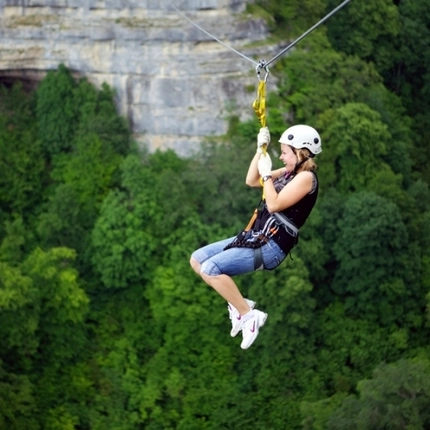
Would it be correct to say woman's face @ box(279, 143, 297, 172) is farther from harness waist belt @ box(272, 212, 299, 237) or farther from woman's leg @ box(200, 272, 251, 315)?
woman's leg @ box(200, 272, 251, 315)

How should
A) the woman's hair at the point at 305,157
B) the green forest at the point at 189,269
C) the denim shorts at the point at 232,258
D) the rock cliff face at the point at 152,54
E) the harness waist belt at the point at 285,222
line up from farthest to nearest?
the rock cliff face at the point at 152,54
the green forest at the point at 189,269
the harness waist belt at the point at 285,222
the denim shorts at the point at 232,258
the woman's hair at the point at 305,157

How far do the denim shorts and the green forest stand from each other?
19068mm

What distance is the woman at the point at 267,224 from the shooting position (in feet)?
39.1

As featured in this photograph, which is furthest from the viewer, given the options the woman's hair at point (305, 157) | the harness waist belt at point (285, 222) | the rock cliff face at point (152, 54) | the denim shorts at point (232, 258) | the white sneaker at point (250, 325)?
the rock cliff face at point (152, 54)

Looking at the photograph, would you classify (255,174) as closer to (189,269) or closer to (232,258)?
(232,258)

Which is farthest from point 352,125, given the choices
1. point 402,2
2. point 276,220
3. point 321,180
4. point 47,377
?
point 276,220

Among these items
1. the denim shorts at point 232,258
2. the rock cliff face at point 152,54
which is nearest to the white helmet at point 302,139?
the denim shorts at point 232,258

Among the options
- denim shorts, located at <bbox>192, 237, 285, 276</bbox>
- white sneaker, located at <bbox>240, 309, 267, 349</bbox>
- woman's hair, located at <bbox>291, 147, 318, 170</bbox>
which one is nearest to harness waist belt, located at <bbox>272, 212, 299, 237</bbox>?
denim shorts, located at <bbox>192, 237, 285, 276</bbox>

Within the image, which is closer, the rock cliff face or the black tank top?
the black tank top

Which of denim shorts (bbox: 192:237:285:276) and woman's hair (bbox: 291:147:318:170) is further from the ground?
woman's hair (bbox: 291:147:318:170)

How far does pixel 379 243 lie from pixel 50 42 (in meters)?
11.5

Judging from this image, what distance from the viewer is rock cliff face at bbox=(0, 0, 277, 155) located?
117 ft

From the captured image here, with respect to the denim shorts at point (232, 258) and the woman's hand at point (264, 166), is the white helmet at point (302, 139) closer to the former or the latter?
the woman's hand at point (264, 166)

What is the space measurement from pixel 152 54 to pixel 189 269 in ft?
22.3
